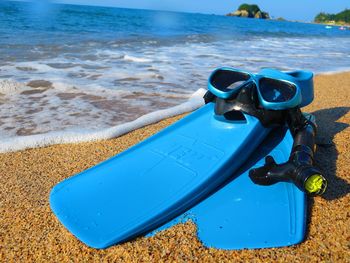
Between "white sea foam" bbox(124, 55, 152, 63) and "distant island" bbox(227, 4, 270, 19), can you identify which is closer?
"white sea foam" bbox(124, 55, 152, 63)

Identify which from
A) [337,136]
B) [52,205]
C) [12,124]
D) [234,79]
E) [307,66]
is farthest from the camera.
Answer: [307,66]

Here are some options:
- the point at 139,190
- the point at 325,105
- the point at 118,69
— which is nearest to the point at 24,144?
the point at 139,190

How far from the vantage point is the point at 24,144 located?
2.90 metres

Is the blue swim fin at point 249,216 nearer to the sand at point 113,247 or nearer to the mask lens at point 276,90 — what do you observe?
the sand at point 113,247

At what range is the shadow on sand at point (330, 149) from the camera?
77.8 inches

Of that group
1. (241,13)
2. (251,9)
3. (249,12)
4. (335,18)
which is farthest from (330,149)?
(335,18)

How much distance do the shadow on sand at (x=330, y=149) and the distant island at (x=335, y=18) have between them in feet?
326

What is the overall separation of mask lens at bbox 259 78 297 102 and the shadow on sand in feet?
1.64

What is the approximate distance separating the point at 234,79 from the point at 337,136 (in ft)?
3.35

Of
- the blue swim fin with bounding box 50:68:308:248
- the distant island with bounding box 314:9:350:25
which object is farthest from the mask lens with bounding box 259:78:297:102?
the distant island with bounding box 314:9:350:25

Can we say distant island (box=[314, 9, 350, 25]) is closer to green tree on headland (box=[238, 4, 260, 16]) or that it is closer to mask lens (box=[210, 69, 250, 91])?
green tree on headland (box=[238, 4, 260, 16])

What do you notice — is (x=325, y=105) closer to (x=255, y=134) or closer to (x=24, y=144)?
(x=255, y=134)

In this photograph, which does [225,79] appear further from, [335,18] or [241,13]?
[335,18]

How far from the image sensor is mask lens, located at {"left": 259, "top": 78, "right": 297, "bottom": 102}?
207cm
